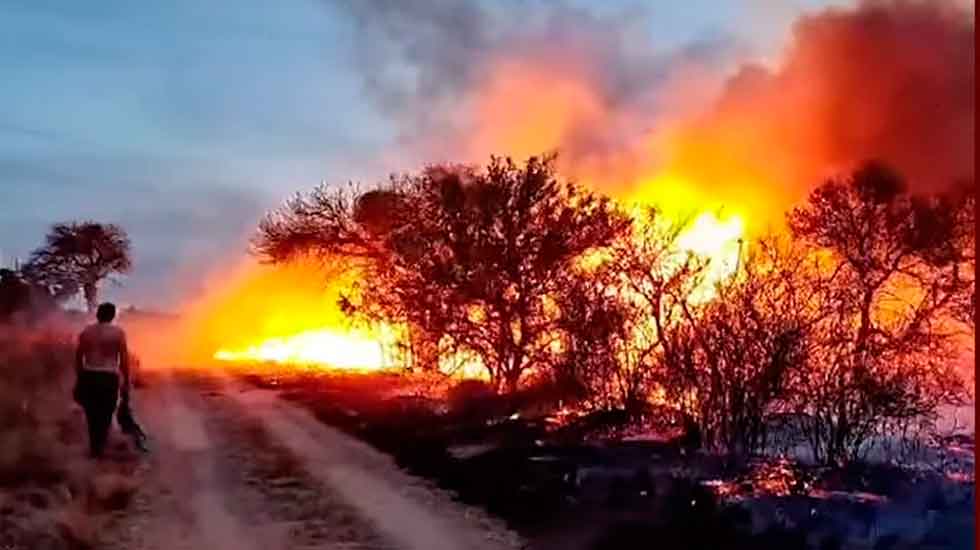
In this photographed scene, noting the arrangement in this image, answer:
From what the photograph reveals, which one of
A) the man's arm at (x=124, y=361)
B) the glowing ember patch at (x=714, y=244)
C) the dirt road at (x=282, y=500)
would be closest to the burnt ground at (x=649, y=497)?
the dirt road at (x=282, y=500)

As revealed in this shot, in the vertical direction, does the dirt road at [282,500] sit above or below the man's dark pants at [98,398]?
below

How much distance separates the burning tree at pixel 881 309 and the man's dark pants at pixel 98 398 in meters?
7.57

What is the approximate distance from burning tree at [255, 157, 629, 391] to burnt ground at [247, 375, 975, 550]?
3.80 m

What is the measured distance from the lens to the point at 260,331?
154 feet

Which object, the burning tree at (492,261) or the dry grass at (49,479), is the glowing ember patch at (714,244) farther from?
the dry grass at (49,479)

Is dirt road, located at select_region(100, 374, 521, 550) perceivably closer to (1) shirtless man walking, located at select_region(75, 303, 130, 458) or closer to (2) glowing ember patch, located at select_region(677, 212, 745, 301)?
(1) shirtless man walking, located at select_region(75, 303, 130, 458)

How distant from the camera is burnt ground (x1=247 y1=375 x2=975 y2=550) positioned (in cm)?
998

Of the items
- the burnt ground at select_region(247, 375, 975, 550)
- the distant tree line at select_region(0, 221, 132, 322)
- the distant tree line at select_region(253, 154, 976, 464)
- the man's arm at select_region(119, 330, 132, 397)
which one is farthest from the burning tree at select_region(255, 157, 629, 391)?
the distant tree line at select_region(0, 221, 132, 322)

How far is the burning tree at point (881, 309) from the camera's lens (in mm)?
13688

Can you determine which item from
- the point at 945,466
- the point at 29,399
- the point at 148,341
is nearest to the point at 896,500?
the point at 945,466

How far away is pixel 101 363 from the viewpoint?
552 inches

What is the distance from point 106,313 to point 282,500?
11.0 feet

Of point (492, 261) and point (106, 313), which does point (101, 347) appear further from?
point (492, 261)

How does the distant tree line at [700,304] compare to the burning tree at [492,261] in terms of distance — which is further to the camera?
the burning tree at [492,261]
